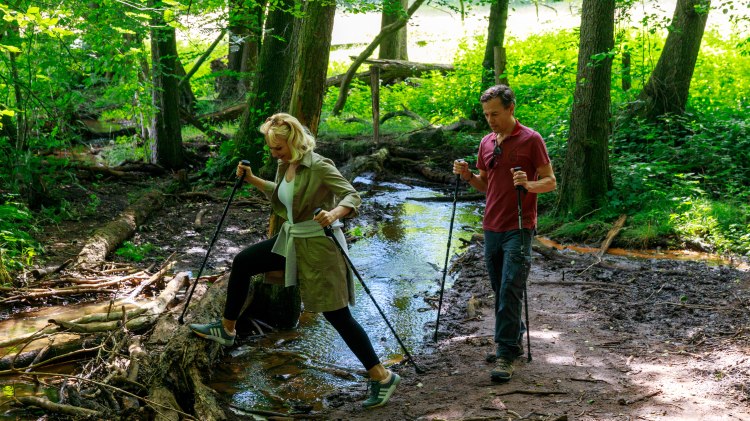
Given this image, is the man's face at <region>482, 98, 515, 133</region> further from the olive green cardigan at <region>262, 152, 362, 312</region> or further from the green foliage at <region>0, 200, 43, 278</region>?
the green foliage at <region>0, 200, 43, 278</region>

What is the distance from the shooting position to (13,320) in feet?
21.9

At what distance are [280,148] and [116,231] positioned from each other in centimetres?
550

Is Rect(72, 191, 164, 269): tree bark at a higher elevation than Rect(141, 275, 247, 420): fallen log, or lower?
higher

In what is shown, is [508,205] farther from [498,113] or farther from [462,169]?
[498,113]

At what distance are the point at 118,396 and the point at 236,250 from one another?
4.92 meters

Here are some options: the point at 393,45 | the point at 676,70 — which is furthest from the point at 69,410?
the point at 393,45

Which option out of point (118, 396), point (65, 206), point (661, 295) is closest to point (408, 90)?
point (65, 206)

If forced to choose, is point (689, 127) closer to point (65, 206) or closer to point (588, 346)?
point (588, 346)

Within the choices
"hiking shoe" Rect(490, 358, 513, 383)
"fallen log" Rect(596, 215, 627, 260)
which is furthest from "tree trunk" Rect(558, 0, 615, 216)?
"hiking shoe" Rect(490, 358, 513, 383)

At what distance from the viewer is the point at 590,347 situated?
571 cm

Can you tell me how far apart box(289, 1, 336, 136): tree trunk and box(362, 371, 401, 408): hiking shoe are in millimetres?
2990

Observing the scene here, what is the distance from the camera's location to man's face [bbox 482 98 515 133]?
503cm

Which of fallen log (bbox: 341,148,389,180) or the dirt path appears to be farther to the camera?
fallen log (bbox: 341,148,389,180)

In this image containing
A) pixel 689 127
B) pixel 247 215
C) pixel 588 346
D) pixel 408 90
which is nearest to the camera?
pixel 588 346
